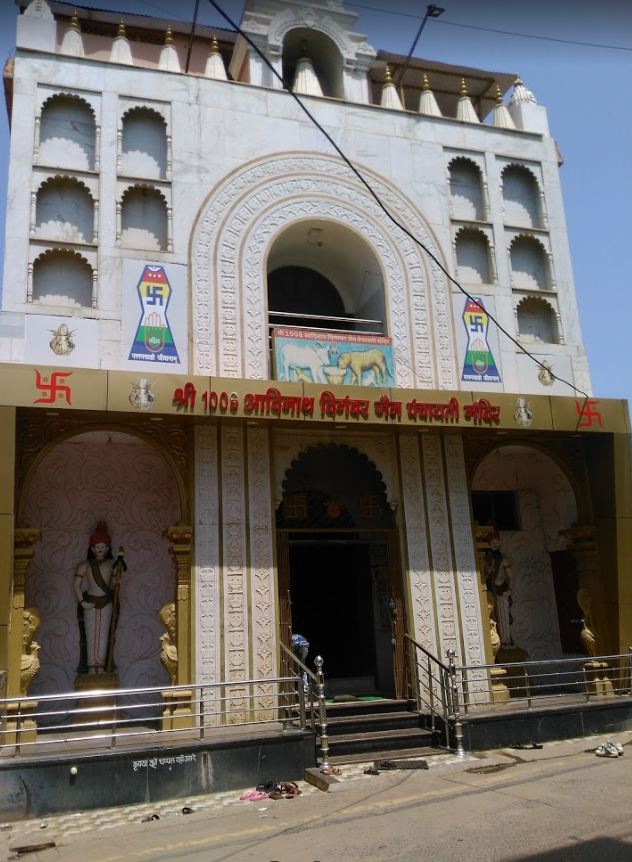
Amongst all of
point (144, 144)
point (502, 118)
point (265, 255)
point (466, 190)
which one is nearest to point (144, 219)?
point (144, 144)

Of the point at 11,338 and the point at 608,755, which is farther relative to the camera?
the point at 11,338

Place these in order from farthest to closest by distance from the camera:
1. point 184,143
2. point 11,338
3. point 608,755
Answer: point 184,143 < point 11,338 < point 608,755

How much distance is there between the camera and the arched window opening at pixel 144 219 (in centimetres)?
1289

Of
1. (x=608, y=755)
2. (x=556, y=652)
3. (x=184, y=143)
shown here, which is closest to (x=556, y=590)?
(x=556, y=652)

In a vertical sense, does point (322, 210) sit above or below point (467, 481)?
above

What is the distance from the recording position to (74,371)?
35.3 ft

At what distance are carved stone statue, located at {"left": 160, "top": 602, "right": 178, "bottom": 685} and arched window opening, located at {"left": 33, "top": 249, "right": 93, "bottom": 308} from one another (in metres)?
5.12

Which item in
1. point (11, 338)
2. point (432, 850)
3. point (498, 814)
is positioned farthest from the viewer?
point (11, 338)

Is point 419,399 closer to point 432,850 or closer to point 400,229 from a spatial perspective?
point 400,229

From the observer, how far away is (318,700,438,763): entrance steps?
10.7 metres

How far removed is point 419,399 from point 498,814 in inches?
254

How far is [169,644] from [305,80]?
11.1 meters

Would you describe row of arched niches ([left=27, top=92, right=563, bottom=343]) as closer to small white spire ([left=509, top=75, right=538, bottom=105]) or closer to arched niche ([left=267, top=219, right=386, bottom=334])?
arched niche ([left=267, top=219, right=386, bottom=334])

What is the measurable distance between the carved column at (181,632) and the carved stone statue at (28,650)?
1.93m
